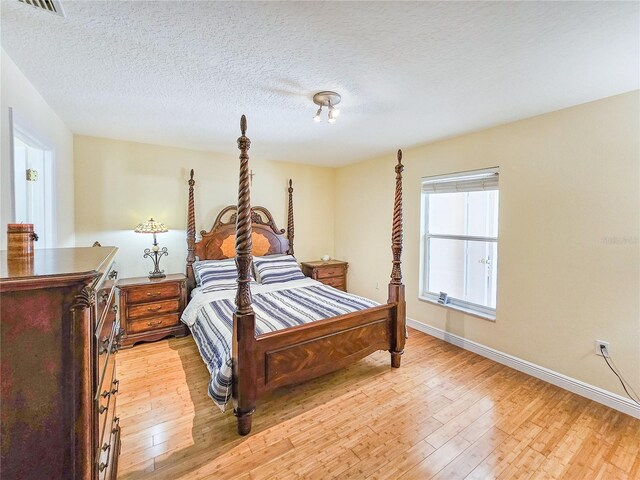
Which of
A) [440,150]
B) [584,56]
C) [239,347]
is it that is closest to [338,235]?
[440,150]

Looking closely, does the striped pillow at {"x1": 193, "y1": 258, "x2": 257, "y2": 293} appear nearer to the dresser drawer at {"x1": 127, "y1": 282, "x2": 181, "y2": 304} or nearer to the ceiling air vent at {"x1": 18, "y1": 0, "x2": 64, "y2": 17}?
the dresser drawer at {"x1": 127, "y1": 282, "x2": 181, "y2": 304}

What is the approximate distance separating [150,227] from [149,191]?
58cm

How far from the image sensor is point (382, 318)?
2.66 metres

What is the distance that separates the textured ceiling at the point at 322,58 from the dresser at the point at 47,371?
1298 mm

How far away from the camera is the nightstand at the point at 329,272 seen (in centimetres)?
443

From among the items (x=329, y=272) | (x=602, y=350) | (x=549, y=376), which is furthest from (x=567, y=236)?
(x=329, y=272)

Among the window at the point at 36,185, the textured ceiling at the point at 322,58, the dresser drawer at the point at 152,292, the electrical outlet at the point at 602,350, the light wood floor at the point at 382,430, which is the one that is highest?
the textured ceiling at the point at 322,58

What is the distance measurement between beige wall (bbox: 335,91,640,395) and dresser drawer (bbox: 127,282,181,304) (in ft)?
10.6

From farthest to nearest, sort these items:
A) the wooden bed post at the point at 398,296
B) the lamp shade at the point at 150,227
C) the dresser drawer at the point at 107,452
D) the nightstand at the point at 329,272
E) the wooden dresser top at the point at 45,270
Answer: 1. the nightstand at the point at 329,272
2. the lamp shade at the point at 150,227
3. the wooden bed post at the point at 398,296
4. the dresser drawer at the point at 107,452
5. the wooden dresser top at the point at 45,270

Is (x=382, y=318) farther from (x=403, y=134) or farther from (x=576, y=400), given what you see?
(x=403, y=134)

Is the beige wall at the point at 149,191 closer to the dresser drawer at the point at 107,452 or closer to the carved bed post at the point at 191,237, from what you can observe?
the carved bed post at the point at 191,237

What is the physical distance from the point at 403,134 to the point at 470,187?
3.08 feet

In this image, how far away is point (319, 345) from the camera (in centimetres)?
223

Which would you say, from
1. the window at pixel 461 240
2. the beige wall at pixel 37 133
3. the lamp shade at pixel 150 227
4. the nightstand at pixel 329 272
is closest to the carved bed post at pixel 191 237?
the lamp shade at pixel 150 227
